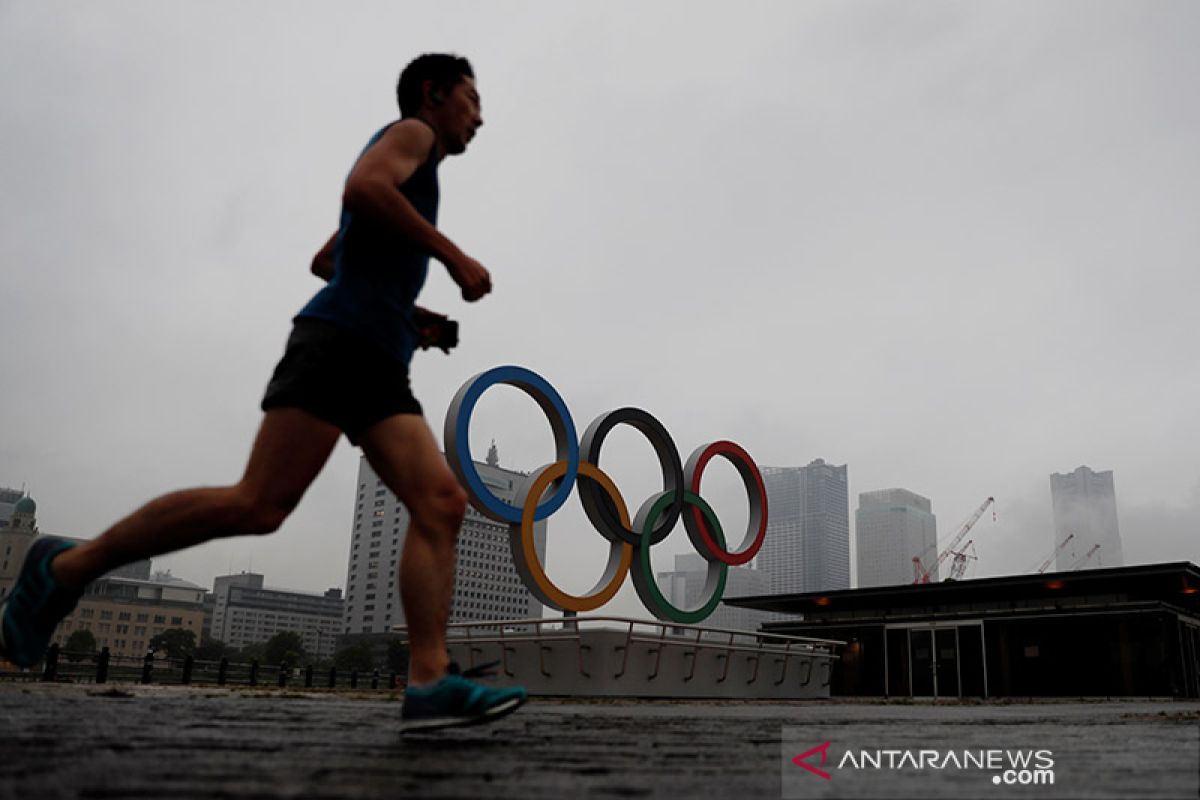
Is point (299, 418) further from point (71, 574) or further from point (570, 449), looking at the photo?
point (570, 449)

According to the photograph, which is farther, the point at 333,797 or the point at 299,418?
the point at 299,418

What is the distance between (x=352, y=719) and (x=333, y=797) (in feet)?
7.48

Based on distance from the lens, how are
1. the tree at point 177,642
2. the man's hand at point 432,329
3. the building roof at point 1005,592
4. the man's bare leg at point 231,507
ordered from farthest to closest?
the tree at point 177,642, the building roof at point 1005,592, the man's hand at point 432,329, the man's bare leg at point 231,507

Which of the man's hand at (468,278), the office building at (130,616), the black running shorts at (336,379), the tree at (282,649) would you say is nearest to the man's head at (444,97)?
the man's hand at (468,278)

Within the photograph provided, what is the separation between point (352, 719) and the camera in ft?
11.1

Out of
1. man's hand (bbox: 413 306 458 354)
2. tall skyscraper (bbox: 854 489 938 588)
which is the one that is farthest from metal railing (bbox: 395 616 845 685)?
tall skyscraper (bbox: 854 489 938 588)

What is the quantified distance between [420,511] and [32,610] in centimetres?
118

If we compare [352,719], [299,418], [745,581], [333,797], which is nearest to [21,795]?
[333,797]

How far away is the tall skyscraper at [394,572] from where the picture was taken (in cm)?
11106

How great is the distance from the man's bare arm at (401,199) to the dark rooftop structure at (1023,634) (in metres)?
25.8

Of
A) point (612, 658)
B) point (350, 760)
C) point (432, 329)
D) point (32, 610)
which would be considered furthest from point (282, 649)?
point (350, 760)

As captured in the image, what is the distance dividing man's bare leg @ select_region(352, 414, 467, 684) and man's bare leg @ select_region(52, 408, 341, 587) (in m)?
0.26

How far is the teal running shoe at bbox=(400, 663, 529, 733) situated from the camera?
8.44ft

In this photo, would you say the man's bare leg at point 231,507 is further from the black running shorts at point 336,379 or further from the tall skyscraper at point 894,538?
the tall skyscraper at point 894,538
